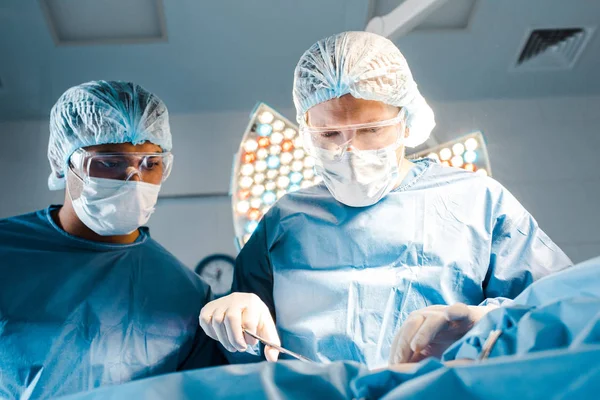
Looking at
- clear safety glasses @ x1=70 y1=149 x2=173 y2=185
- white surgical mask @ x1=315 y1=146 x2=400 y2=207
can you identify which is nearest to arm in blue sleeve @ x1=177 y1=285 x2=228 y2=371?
clear safety glasses @ x1=70 y1=149 x2=173 y2=185

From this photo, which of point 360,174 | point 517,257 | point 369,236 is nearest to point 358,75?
point 360,174

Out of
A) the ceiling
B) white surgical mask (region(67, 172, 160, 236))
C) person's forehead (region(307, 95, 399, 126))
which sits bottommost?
white surgical mask (region(67, 172, 160, 236))

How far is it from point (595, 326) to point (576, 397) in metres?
0.11

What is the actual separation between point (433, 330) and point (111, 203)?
39.4 inches

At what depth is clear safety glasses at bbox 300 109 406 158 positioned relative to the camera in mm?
1407

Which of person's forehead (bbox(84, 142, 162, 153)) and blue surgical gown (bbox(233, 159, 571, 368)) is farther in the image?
person's forehead (bbox(84, 142, 162, 153))

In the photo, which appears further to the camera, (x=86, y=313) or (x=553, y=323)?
(x=86, y=313)

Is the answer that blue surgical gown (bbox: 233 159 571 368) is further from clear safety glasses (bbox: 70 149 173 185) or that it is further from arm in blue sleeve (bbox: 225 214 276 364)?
clear safety glasses (bbox: 70 149 173 185)

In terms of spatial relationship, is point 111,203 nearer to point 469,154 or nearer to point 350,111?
point 350,111

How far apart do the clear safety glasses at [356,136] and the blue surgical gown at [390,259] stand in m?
0.15

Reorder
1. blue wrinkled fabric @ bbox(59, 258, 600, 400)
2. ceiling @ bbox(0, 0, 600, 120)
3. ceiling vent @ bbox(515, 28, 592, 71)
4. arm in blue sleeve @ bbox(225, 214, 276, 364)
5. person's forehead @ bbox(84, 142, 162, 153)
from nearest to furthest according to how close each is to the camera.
Result: blue wrinkled fabric @ bbox(59, 258, 600, 400), arm in blue sleeve @ bbox(225, 214, 276, 364), person's forehead @ bbox(84, 142, 162, 153), ceiling @ bbox(0, 0, 600, 120), ceiling vent @ bbox(515, 28, 592, 71)

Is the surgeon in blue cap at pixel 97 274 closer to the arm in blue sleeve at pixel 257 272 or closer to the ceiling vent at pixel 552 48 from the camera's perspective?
the arm in blue sleeve at pixel 257 272

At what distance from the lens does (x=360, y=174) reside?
1.41 m

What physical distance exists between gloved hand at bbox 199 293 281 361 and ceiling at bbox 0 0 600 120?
51.2 inches
